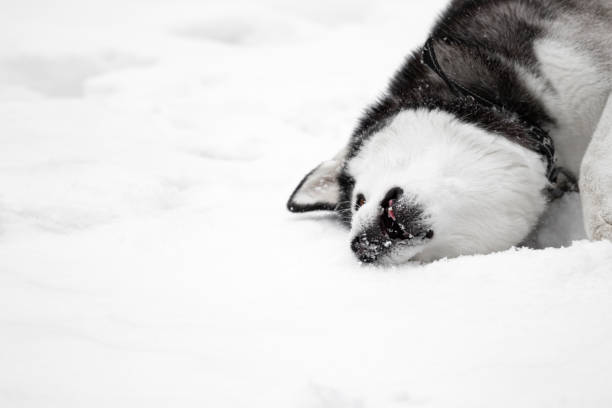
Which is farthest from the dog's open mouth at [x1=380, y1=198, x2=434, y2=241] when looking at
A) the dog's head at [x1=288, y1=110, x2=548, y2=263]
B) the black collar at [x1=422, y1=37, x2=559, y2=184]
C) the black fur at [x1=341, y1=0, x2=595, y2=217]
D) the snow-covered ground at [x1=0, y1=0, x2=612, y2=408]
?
the black collar at [x1=422, y1=37, x2=559, y2=184]

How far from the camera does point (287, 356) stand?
145cm

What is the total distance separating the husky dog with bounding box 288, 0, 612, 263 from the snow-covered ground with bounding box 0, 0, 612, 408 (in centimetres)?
23

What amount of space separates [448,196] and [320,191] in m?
0.85

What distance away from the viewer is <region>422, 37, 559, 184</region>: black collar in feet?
7.57

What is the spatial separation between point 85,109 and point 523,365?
4.09 meters

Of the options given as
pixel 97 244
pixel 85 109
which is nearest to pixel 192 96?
pixel 85 109

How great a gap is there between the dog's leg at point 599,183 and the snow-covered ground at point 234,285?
0.18 m

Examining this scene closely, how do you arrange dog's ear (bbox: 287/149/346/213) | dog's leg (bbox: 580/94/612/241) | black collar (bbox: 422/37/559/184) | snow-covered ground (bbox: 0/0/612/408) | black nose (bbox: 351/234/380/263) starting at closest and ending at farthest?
snow-covered ground (bbox: 0/0/612/408), dog's leg (bbox: 580/94/612/241), black nose (bbox: 351/234/380/263), black collar (bbox: 422/37/559/184), dog's ear (bbox: 287/149/346/213)

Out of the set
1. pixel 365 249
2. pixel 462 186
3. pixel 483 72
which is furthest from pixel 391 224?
pixel 483 72

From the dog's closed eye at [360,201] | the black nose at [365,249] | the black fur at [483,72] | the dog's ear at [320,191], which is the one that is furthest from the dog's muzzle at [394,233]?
the dog's ear at [320,191]

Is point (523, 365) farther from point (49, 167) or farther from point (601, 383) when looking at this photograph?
point (49, 167)

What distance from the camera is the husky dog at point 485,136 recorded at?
2178 millimetres

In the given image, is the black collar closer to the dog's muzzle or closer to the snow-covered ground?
the snow-covered ground

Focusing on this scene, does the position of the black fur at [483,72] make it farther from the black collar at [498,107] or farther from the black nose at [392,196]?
the black nose at [392,196]
